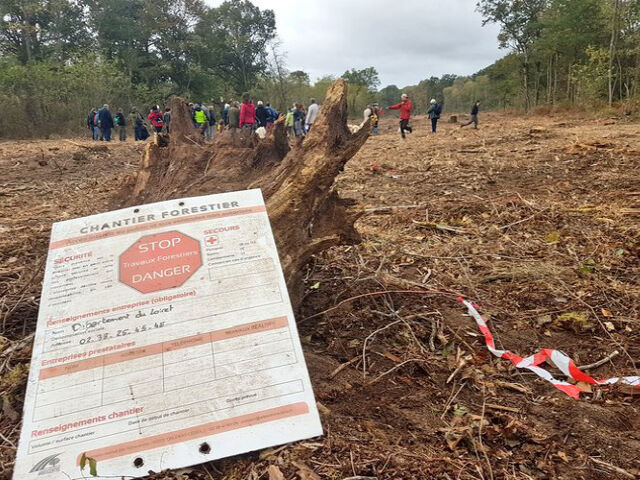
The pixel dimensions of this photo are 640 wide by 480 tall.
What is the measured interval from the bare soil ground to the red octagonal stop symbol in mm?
727

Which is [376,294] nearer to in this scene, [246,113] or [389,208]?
[389,208]

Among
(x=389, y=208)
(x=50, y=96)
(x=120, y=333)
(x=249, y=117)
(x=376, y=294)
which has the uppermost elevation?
(x=50, y=96)

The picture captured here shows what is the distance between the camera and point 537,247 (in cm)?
409

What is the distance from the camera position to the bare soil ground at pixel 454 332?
1690 millimetres

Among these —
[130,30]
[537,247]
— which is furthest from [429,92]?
[537,247]

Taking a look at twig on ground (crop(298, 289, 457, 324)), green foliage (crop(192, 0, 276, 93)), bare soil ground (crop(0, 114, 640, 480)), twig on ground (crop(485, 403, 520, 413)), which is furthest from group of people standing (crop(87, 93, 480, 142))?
green foliage (crop(192, 0, 276, 93))

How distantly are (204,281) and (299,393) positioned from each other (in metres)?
0.69

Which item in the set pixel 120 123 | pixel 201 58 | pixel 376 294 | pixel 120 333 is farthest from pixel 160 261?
pixel 201 58

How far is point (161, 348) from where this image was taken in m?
1.80

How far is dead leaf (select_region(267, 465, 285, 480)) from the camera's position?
1.50m

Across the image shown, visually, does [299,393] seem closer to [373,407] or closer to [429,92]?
[373,407]

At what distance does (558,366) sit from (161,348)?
213 cm

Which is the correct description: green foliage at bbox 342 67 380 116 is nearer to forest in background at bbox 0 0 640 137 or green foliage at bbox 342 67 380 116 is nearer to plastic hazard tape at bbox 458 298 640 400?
forest in background at bbox 0 0 640 137

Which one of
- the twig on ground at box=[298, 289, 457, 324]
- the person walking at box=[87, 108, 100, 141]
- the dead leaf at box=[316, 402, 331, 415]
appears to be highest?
the person walking at box=[87, 108, 100, 141]
